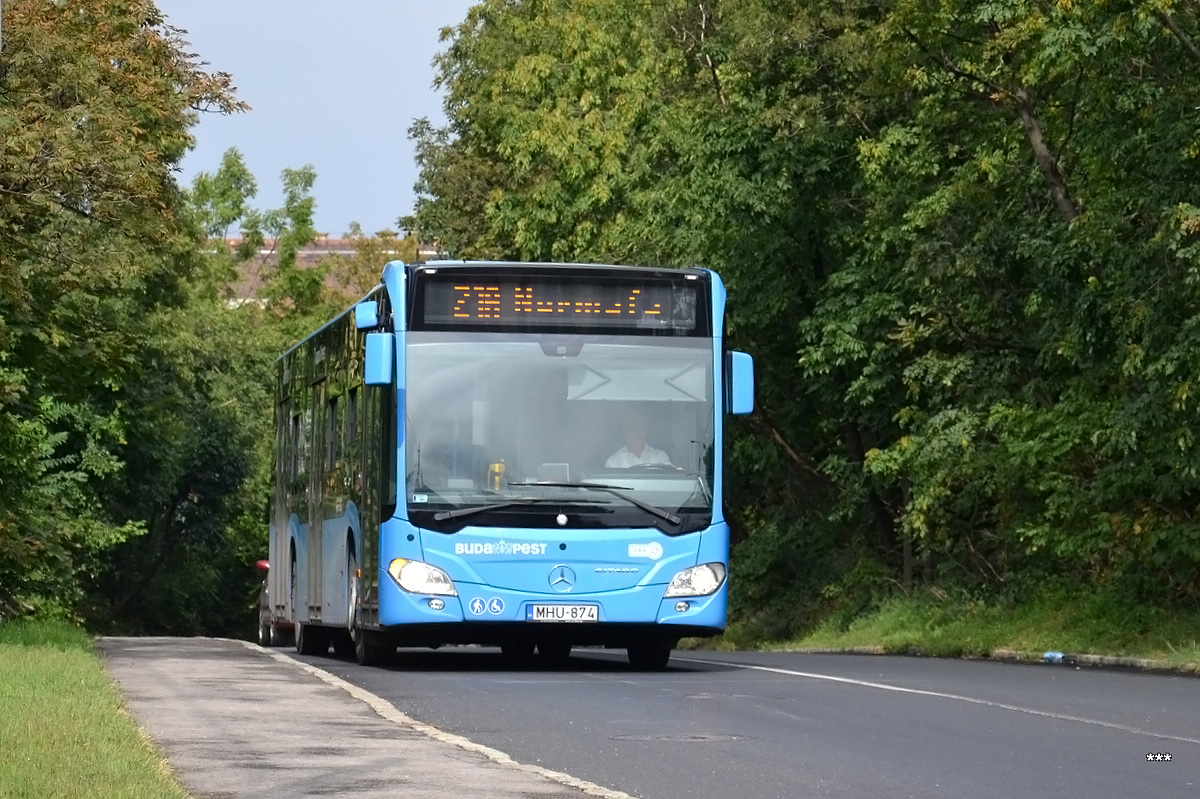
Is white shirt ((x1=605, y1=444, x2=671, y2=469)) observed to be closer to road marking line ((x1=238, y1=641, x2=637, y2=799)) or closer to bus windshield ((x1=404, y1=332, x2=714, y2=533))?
bus windshield ((x1=404, y1=332, x2=714, y2=533))

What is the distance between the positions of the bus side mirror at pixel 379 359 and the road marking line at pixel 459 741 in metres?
2.38

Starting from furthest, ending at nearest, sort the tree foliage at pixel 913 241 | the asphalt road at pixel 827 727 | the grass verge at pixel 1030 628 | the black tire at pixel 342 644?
the black tire at pixel 342 644 → the grass verge at pixel 1030 628 → the tree foliage at pixel 913 241 → the asphalt road at pixel 827 727

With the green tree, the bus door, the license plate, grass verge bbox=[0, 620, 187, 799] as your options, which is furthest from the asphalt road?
the green tree

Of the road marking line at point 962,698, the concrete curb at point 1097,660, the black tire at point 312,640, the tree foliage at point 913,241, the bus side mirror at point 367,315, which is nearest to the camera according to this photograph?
the road marking line at point 962,698

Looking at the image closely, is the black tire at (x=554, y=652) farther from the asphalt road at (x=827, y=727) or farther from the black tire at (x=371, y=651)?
the black tire at (x=371, y=651)

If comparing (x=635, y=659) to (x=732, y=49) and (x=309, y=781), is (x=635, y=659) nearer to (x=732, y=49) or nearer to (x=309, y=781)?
(x=309, y=781)

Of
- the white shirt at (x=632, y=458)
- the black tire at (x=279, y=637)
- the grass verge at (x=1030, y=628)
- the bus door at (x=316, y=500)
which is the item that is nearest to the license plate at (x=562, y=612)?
the white shirt at (x=632, y=458)

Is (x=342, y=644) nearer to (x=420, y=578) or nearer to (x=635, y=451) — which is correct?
(x=420, y=578)

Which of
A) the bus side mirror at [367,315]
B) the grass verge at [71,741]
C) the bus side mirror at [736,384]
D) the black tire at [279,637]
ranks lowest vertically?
the black tire at [279,637]

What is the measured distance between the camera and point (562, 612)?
61.2 feet

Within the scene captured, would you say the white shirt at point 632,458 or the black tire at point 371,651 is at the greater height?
the white shirt at point 632,458

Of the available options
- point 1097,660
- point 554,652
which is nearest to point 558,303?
point 554,652

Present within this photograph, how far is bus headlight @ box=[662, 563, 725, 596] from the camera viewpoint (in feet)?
61.8

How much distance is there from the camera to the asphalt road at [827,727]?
1022 centimetres
